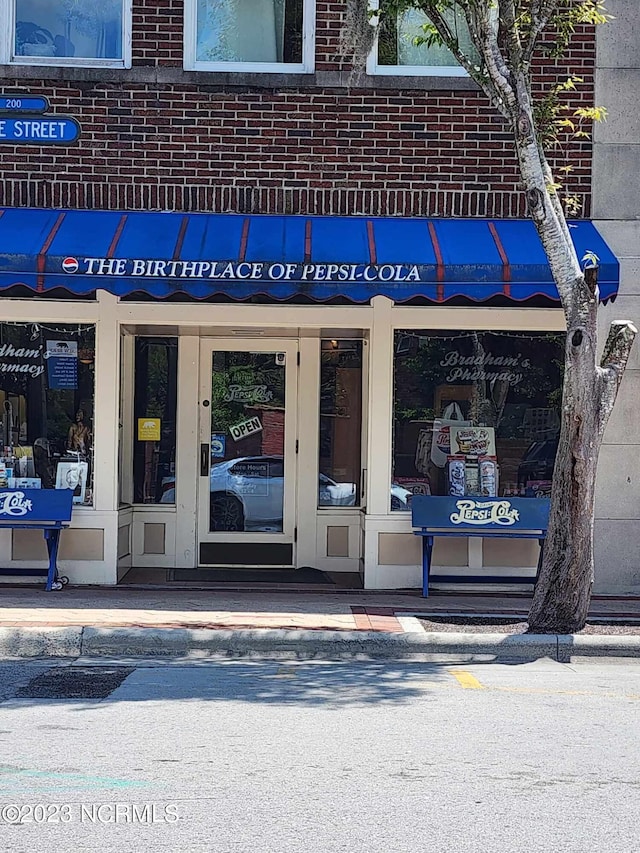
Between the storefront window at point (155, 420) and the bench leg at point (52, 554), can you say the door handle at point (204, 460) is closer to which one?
the storefront window at point (155, 420)

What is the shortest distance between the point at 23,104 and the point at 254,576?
5380mm

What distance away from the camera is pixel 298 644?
8586mm

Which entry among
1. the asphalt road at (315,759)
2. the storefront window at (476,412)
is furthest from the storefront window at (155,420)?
the asphalt road at (315,759)

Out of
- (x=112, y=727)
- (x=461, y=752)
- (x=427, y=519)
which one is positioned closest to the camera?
(x=461, y=752)

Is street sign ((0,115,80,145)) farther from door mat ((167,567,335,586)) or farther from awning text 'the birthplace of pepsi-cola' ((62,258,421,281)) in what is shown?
door mat ((167,567,335,586))

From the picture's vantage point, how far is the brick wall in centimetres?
1100

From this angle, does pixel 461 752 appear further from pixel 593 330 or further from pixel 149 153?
pixel 149 153

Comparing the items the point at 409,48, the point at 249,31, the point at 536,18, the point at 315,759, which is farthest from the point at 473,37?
the point at 315,759

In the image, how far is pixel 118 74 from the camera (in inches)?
433

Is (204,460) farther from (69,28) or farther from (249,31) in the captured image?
(69,28)

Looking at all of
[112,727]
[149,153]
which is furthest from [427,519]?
[112,727]

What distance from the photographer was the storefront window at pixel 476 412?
11266 mm

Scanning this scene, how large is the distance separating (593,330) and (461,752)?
4283 mm

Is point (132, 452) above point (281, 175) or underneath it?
underneath
